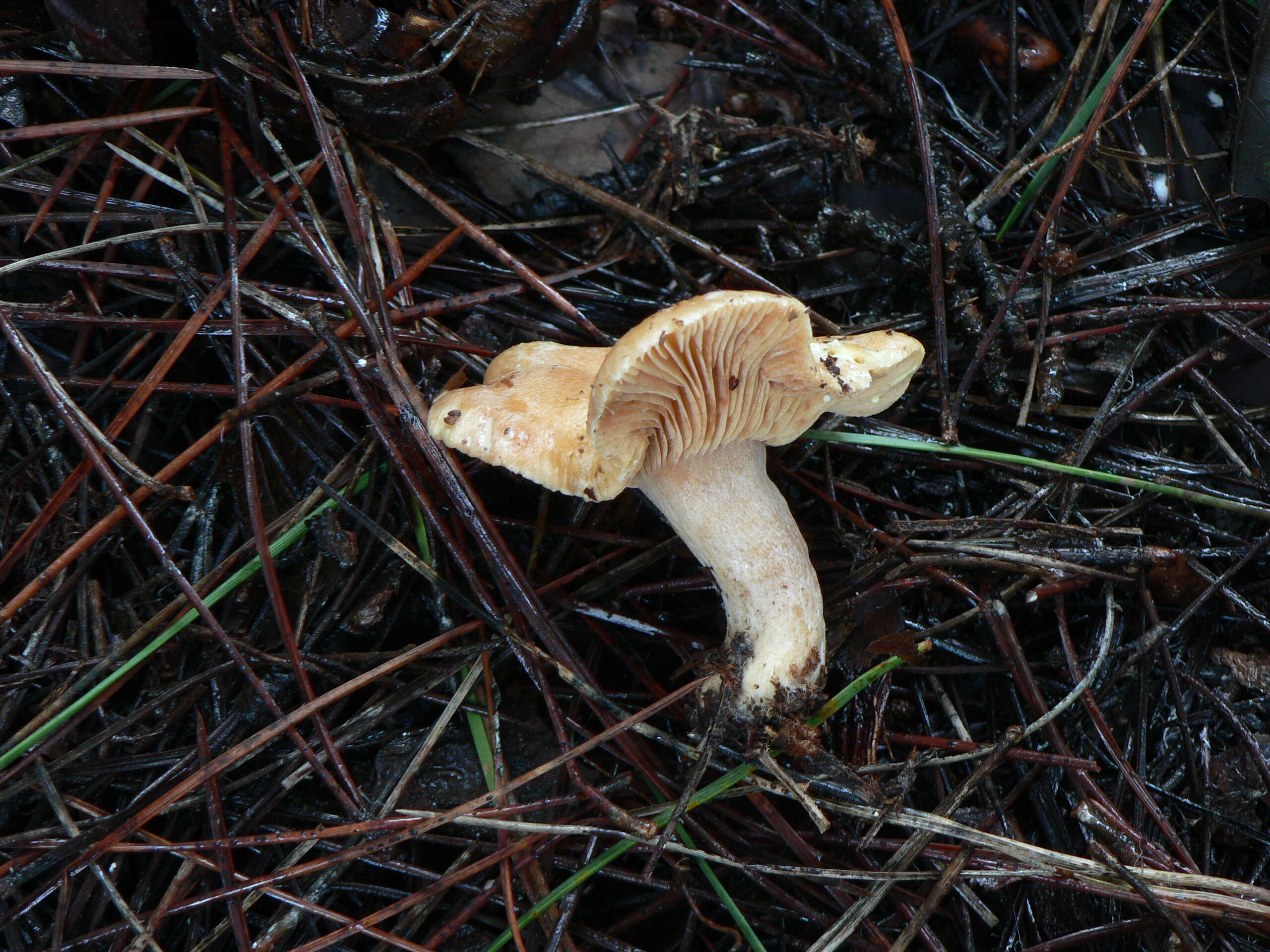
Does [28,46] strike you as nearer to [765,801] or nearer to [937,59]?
[937,59]

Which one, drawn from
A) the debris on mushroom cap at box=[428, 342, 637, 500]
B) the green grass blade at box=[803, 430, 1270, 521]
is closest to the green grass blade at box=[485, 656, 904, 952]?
the green grass blade at box=[803, 430, 1270, 521]

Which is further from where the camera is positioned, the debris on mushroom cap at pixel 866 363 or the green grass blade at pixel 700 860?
the green grass blade at pixel 700 860

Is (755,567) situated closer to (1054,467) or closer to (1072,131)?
(1054,467)

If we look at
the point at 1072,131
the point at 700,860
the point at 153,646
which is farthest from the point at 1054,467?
the point at 153,646

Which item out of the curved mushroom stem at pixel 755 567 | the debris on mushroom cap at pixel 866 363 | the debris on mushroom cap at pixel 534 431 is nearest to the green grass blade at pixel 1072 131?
the debris on mushroom cap at pixel 866 363

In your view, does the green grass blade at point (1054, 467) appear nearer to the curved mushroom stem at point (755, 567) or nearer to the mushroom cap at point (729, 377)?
the mushroom cap at point (729, 377)

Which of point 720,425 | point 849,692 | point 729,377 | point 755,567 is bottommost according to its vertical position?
point 849,692

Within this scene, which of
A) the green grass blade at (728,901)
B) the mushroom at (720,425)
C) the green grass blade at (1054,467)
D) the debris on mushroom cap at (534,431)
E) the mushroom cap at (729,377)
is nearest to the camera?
the mushroom cap at (729,377)
